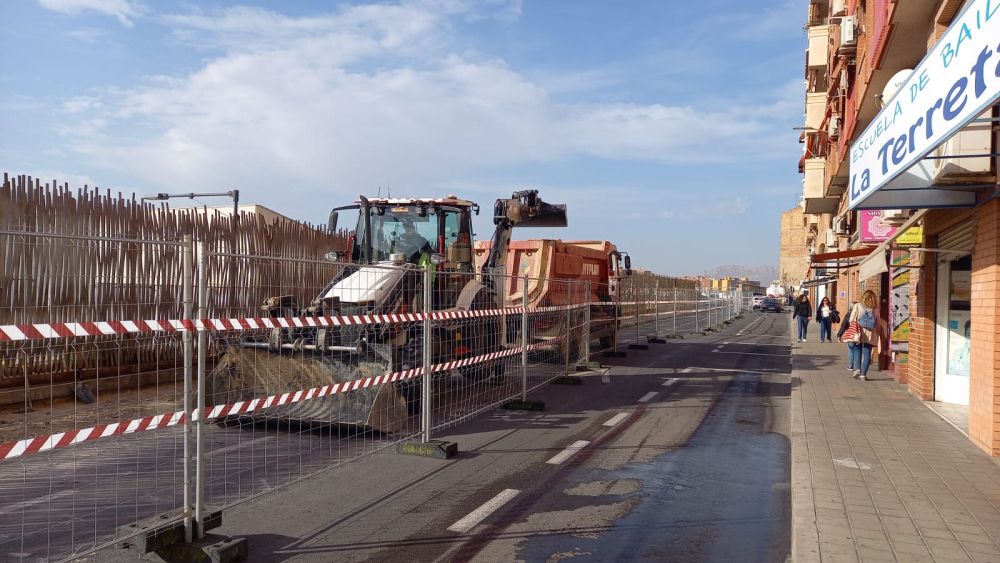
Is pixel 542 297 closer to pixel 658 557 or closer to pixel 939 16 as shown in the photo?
pixel 939 16

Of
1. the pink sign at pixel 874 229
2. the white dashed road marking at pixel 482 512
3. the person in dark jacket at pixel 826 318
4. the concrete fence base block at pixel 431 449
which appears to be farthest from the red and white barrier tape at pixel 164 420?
the person in dark jacket at pixel 826 318

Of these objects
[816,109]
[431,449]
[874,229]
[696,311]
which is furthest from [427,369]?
[816,109]

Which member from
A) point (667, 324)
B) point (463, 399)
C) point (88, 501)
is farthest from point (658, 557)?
point (667, 324)

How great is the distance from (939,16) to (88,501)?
1025 centimetres

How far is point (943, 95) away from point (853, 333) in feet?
29.5

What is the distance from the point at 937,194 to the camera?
8.01m

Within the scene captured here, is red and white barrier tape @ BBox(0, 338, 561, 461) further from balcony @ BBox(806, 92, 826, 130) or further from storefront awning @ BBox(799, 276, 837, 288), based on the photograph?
balcony @ BBox(806, 92, 826, 130)

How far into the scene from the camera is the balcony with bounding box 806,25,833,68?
3025 cm

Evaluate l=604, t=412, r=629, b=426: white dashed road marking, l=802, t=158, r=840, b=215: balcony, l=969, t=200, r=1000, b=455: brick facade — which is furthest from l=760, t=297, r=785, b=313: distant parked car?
l=969, t=200, r=1000, b=455: brick facade

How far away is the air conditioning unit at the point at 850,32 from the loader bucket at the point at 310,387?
16.9 m

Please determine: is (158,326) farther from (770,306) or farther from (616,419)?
(770,306)

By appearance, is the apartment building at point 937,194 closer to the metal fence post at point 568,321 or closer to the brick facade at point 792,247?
the metal fence post at point 568,321

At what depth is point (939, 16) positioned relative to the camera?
8242 mm

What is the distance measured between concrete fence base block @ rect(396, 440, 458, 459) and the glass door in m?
7.38
